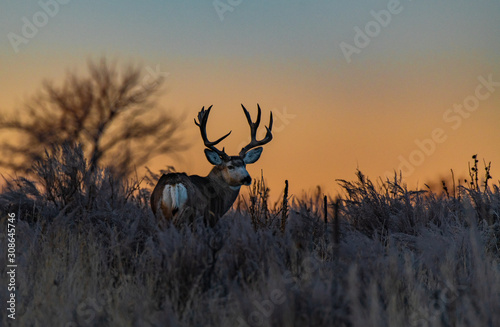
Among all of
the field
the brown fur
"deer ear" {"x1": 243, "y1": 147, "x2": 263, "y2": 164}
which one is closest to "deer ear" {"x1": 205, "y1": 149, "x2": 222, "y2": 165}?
the brown fur

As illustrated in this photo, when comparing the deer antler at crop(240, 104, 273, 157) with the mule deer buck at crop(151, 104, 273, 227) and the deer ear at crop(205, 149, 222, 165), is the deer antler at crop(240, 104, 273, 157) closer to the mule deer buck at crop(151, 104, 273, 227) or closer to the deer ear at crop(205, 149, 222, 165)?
the mule deer buck at crop(151, 104, 273, 227)

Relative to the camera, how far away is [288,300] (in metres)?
4.87

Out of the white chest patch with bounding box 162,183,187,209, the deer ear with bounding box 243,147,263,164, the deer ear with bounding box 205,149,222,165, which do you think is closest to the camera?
the white chest patch with bounding box 162,183,187,209

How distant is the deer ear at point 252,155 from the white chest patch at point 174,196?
243 centimetres

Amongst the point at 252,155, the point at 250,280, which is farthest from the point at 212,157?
the point at 250,280

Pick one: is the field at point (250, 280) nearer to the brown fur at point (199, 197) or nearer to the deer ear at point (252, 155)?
the brown fur at point (199, 197)

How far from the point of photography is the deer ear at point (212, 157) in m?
11.4

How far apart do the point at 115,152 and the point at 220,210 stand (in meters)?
12.3

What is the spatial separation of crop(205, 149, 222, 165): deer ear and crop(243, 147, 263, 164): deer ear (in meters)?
0.76

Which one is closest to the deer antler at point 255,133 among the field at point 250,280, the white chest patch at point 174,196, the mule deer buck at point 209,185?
the mule deer buck at point 209,185

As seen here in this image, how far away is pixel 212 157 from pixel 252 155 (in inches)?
40.6

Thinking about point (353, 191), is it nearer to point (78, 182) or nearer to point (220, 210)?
point (220, 210)

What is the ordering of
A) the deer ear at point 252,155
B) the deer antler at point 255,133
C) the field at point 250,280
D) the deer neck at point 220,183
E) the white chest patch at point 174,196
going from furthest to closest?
the deer antler at point 255,133
the deer ear at point 252,155
the deer neck at point 220,183
the white chest patch at point 174,196
the field at point 250,280

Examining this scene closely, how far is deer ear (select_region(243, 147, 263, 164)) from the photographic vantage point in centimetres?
1212
